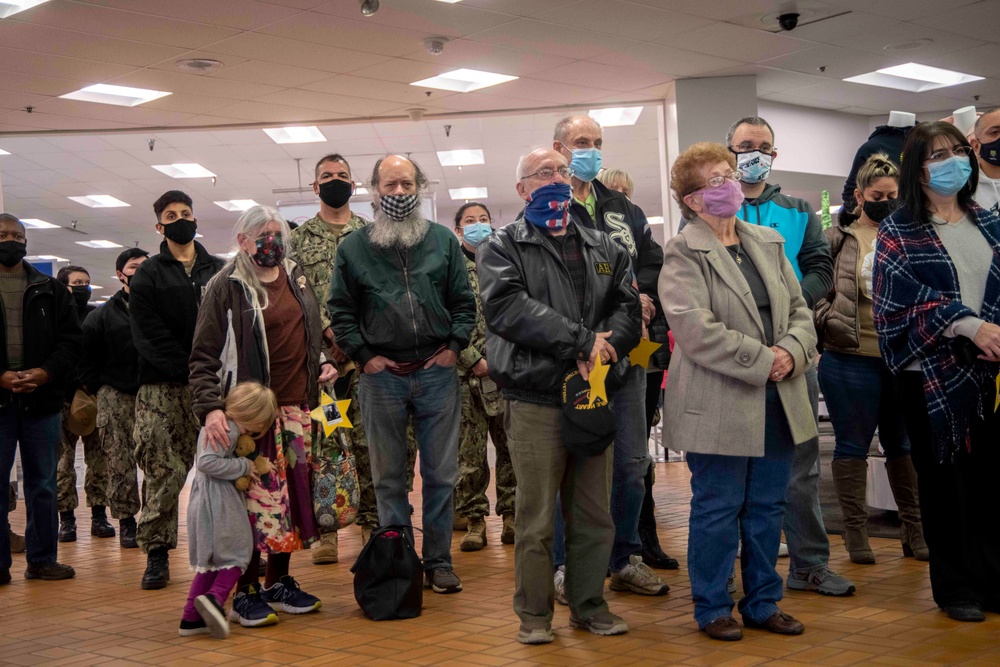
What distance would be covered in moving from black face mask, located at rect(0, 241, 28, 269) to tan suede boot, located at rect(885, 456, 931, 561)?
4.40 metres

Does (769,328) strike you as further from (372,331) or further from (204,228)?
(204,228)

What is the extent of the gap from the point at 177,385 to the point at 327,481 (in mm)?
1225

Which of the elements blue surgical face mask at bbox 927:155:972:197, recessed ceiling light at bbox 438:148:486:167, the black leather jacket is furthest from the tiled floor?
recessed ceiling light at bbox 438:148:486:167

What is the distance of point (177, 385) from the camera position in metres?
5.12

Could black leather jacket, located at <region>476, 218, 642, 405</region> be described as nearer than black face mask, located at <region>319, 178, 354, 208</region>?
Yes

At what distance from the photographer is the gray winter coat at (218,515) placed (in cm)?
398

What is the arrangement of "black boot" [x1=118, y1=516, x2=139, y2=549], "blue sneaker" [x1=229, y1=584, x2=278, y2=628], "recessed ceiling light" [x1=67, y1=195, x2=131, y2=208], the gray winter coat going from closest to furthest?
the gray winter coat
"blue sneaker" [x1=229, y1=584, x2=278, y2=628]
"black boot" [x1=118, y1=516, x2=139, y2=549]
"recessed ceiling light" [x1=67, y1=195, x2=131, y2=208]

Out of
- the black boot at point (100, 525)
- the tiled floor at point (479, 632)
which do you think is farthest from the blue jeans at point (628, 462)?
the black boot at point (100, 525)

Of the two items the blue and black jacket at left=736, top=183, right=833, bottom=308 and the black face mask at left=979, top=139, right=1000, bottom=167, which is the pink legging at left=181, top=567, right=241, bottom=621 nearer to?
the blue and black jacket at left=736, top=183, right=833, bottom=308

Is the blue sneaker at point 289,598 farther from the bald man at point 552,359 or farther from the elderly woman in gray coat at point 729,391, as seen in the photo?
the elderly woman in gray coat at point 729,391

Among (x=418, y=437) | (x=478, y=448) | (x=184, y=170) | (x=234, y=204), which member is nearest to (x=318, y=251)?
(x=418, y=437)

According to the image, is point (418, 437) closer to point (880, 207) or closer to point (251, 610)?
point (251, 610)

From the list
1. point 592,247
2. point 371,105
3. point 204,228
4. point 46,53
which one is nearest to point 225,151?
point 371,105

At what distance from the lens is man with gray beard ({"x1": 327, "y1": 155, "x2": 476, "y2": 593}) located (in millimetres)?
4418
